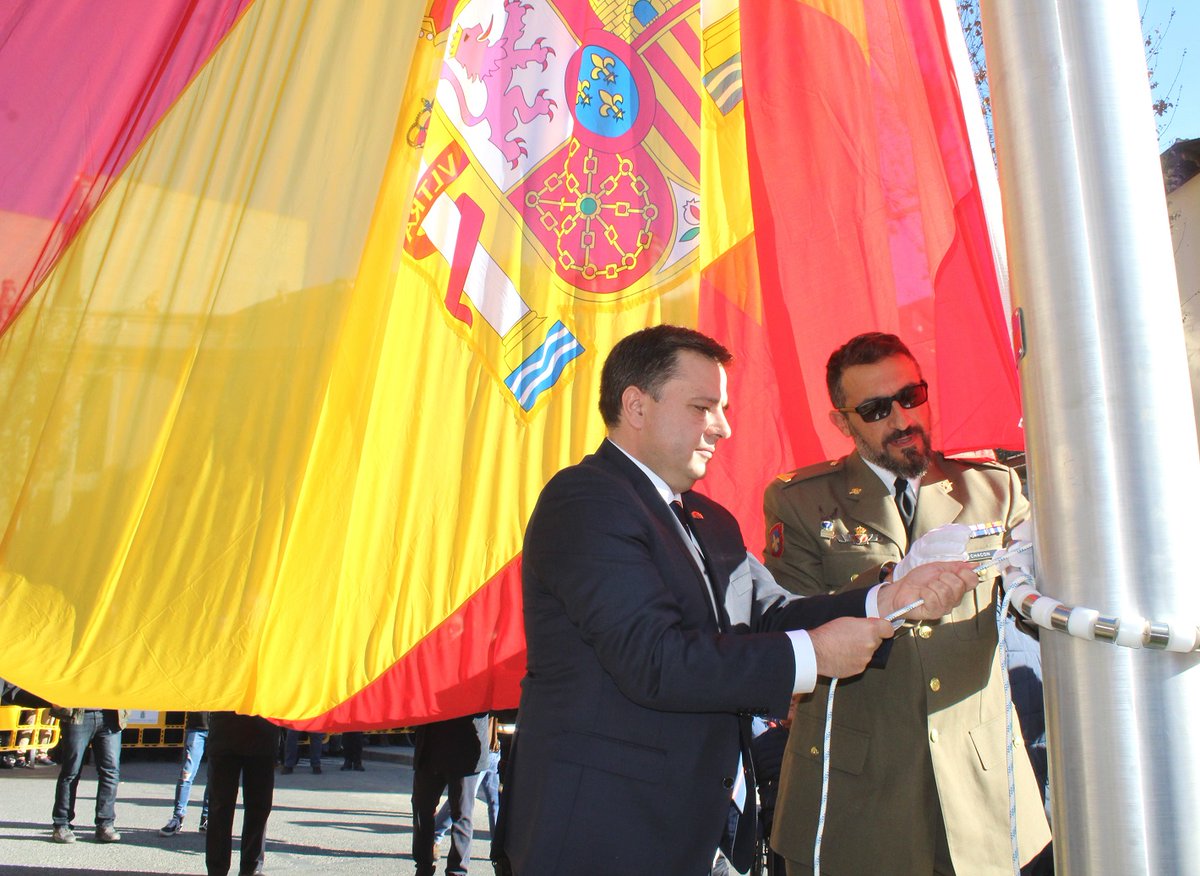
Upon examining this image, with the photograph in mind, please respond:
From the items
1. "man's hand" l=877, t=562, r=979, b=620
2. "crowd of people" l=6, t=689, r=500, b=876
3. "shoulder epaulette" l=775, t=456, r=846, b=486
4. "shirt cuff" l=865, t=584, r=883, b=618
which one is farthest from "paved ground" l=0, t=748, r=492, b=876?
"man's hand" l=877, t=562, r=979, b=620

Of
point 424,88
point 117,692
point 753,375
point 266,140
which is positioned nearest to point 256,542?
point 117,692

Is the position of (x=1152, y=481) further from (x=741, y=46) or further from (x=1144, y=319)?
(x=741, y=46)

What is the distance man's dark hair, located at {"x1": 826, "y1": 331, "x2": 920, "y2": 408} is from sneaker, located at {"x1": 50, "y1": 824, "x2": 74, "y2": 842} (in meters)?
8.59

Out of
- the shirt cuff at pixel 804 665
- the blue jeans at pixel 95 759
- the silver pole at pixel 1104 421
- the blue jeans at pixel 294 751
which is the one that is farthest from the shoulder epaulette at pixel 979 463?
the blue jeans at pixel 294 751

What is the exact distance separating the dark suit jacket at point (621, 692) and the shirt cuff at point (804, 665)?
2 centimetres

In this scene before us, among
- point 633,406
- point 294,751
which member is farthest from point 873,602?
point 294,751

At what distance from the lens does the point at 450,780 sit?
24.5 feet

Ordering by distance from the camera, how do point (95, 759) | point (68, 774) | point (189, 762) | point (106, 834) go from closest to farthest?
point (68, 774), point (106, 834), point (95, 759), point (189, 762)

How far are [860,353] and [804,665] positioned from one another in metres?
1.22

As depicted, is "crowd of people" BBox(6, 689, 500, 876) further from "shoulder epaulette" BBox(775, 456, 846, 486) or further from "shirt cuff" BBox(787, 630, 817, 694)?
"shirt cuff" BBox(787, 630, 817, 694)

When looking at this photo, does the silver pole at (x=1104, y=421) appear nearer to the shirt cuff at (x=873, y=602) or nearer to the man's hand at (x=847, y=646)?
the man's hand at (x=847, y=646)

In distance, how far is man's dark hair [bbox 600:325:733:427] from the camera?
8.61 ft

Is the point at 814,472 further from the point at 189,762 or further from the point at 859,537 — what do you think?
the point at 189,762

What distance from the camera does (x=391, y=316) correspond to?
348 cm
